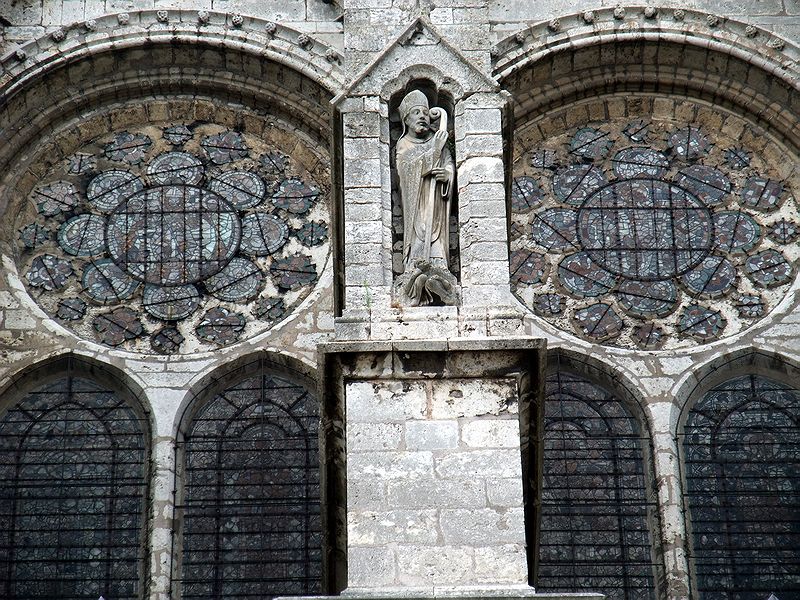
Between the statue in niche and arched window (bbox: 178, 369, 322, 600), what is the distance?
2.88 meters

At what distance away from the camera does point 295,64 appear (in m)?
15.1

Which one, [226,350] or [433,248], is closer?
[433,248]

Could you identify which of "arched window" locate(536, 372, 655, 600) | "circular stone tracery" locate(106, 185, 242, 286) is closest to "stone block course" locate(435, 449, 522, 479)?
"arched window" locate(536, 372, 655, 600)

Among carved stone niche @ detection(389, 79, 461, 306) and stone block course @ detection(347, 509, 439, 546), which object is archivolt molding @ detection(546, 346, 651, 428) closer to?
carved stone niche @ detection(389, 79, 461, 306)

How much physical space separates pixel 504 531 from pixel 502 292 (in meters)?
1.60

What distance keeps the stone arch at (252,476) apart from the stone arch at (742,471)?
2719mm

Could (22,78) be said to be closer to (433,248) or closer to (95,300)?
(95,300)

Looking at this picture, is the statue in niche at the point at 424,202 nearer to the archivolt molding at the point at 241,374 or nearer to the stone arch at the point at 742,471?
the archivolt molding at the point at 241,374

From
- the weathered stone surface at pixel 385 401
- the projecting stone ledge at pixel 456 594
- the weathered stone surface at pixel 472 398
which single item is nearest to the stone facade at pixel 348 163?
the weathered stone surface at pixel 385 401

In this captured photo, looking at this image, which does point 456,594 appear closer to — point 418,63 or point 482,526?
point 482,526

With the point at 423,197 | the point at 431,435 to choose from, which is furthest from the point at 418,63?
the point at 431,435

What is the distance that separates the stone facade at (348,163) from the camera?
1216 cm

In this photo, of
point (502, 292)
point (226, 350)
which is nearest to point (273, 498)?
point (226, 350)

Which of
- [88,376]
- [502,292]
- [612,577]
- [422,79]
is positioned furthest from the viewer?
[88,376]
